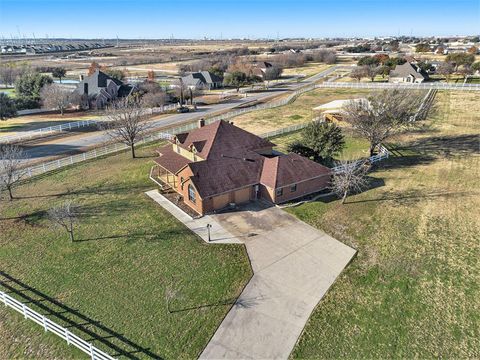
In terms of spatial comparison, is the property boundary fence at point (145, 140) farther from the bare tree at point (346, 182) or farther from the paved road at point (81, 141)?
the bare tree at point (346, 182)

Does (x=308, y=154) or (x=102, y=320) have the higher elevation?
(x=308, y=154)

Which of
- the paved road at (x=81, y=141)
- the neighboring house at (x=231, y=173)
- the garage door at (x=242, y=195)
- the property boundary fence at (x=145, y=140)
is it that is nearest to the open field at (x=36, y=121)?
the paved road at (x=81, y=141)

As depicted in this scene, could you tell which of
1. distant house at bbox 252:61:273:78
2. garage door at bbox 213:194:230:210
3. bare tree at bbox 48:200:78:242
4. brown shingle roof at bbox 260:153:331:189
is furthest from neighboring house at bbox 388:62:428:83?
bare tree at bbox 48:200:78:242

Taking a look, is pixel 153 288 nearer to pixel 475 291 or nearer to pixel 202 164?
pixel 202 164

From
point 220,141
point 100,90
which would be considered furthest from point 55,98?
point 220,141

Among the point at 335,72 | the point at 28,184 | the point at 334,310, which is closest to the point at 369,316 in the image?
the point at 334,310

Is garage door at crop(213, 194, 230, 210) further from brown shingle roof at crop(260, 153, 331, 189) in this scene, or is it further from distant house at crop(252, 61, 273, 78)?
distant house at crop(252, 61, 273, 78)
